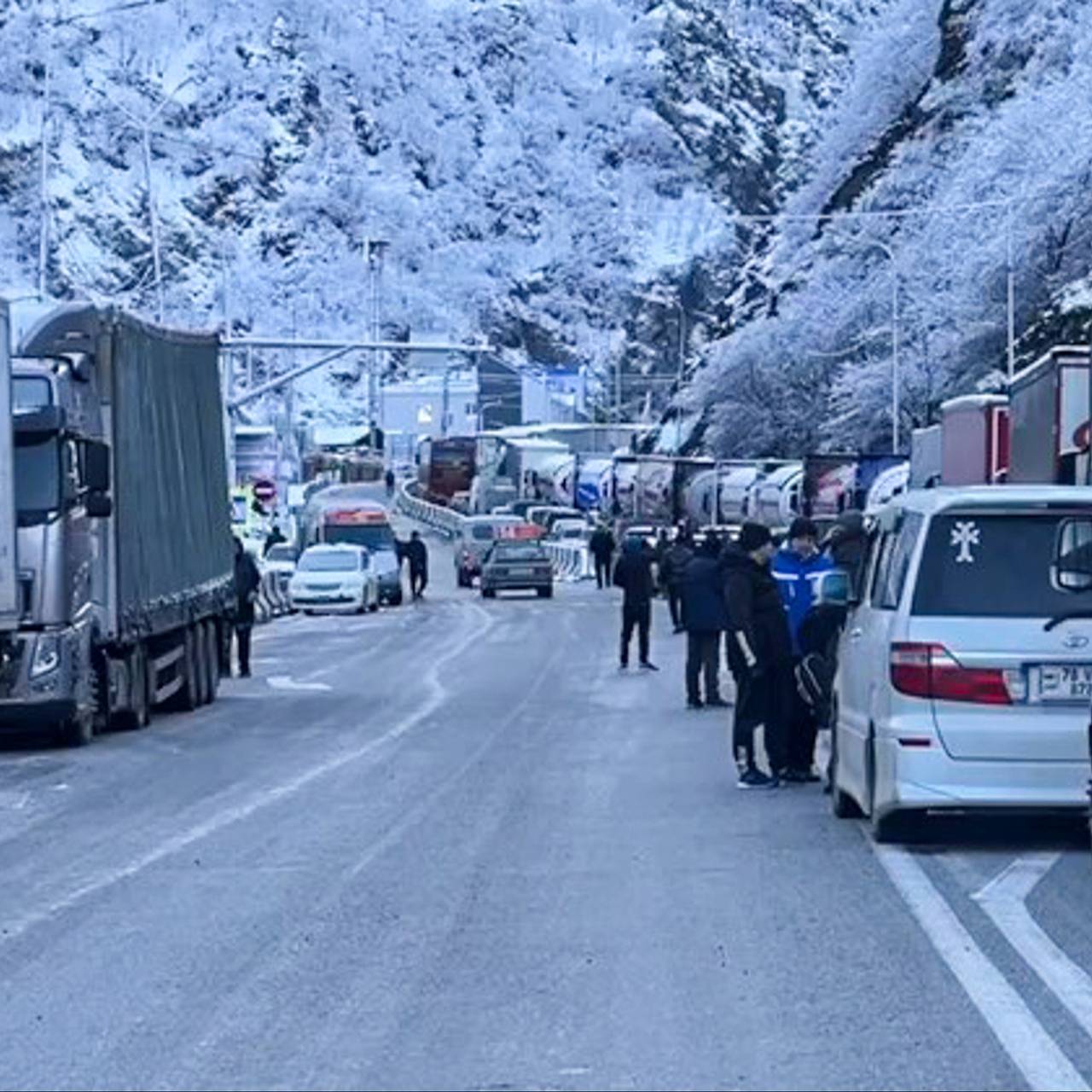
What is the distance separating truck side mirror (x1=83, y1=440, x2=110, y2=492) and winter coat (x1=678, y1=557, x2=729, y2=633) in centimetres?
561

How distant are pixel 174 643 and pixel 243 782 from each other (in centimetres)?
820

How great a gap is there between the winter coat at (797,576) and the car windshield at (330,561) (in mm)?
40029

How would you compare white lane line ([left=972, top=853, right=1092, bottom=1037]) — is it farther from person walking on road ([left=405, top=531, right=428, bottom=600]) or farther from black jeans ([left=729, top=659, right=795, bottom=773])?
person walking on road ([left=405, top=531, right=428, bottom=600])

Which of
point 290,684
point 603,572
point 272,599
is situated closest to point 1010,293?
point 603,572

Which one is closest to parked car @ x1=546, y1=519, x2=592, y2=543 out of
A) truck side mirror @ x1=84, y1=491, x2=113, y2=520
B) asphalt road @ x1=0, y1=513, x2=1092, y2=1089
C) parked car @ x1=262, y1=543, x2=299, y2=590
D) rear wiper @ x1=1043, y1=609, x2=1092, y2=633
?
parked car @ x1=262, y1=543, x2=299, y2=590

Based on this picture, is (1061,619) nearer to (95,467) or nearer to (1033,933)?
(1033,933)

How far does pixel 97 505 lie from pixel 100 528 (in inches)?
24.0

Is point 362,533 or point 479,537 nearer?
point 362,533

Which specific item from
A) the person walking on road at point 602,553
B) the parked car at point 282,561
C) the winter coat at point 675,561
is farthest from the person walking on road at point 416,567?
the winter coat at point 675,561

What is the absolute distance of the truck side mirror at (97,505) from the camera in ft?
79.9

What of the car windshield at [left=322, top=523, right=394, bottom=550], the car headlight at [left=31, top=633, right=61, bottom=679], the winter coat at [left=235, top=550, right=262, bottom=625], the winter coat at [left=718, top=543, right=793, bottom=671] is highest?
the winter coat at [left=718, top=543, right=793, bottom=671]

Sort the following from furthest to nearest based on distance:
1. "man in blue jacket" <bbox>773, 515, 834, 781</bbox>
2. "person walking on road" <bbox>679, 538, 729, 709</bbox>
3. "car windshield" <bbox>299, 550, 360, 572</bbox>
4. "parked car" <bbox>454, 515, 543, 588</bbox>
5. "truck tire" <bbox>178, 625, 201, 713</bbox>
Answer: "parked car" <bbox>454, 515, 543, 588</bbox>, "car windshield" <bbox>299, 550, 360, 572</bbox>, "truck tire" <bbox>178, 625, 201, 713</bbox>, "person walking on road" <bbox>679, 538, 729, 709</bbox>, "man in blue jacket" <bbox>773, 515, 834, 781</bbox>

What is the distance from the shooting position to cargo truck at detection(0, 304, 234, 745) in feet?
76.6

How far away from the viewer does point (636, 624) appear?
1430 inches
